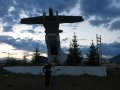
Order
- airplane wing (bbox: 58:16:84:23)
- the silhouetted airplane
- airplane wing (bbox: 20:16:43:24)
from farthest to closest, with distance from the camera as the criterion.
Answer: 1. airplane wing (bbox: 20:16:43:24)
2. airplane wing (bbox: 58:16:84:23)
3. the silhouetted airplane

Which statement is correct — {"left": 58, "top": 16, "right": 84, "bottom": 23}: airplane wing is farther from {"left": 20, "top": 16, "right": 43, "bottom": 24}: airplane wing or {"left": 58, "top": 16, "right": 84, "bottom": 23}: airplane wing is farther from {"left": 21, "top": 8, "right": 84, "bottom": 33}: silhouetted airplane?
{"left": 20, "top": 16, "right": 43, "bottom": 24}: airplane wing

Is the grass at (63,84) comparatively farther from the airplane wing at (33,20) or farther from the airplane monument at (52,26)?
the airplane wing at (33,20)

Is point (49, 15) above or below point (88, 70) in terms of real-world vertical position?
above

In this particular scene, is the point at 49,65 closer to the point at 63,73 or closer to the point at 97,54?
the point at 63,73

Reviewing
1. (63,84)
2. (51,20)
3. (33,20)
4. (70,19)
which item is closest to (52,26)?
(51,20)

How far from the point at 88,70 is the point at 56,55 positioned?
6.80m

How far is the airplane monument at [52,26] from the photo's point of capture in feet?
132

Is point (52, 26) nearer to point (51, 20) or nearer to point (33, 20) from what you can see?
point (51, 20)

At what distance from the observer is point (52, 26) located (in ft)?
135

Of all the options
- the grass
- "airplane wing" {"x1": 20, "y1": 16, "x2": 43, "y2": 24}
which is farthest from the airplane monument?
the grass

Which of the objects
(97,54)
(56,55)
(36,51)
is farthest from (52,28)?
(36,51)

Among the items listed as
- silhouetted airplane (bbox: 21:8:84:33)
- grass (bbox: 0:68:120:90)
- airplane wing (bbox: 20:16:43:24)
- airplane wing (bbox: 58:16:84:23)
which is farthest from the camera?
airplane wing (bbox: 20:16:43:24)

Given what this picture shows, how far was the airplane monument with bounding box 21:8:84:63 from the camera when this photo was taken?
4019 centimetres

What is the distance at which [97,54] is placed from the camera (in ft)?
228
